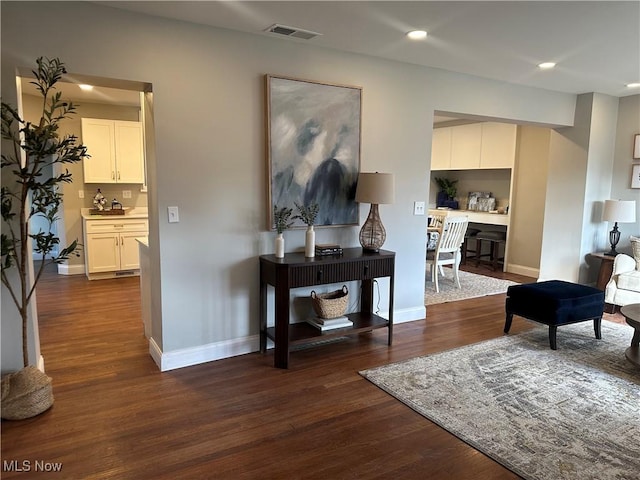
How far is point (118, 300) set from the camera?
5.07 m

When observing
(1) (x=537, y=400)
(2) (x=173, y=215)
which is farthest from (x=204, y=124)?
(1) (x=537, y=400)

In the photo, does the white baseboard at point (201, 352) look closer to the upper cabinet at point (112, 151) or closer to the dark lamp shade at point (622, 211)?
the upper cabinet at point (112, 151)

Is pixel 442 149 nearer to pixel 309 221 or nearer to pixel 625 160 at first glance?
pixel 625 160

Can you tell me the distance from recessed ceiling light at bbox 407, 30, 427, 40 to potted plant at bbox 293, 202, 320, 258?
1.49 m

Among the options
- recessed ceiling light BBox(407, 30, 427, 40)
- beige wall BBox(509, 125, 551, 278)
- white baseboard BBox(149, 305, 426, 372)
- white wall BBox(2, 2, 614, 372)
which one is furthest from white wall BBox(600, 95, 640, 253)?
white baseboard BBox(149, 305, 426, 372)

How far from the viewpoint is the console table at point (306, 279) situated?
325 cm

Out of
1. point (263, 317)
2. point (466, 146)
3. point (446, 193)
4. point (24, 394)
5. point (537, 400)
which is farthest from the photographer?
point (446, 193)

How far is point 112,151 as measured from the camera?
21.1 feet

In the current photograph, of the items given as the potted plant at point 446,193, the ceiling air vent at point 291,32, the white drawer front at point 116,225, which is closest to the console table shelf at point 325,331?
the ceiling air vent at point 291,32

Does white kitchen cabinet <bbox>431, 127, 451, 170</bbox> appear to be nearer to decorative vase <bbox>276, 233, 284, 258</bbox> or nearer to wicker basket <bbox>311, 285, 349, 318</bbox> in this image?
wicker basket <bbox>311, 285, 349, 318</bbox>

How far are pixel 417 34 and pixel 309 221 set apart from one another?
163 cm

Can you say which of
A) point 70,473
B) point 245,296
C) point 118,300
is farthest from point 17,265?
point 118,300

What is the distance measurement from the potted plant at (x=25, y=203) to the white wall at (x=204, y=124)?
11.1 inches

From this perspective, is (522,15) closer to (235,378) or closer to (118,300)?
(235,378)
